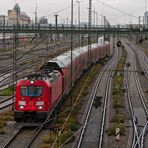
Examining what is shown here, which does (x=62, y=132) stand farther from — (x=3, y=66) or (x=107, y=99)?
(x=3, y=66)

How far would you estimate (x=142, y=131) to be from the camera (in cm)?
2767

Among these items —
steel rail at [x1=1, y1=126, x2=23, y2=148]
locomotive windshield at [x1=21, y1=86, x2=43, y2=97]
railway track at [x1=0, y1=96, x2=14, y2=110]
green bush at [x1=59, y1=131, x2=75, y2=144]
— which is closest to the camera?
steel rail at [x1=1, y1=126, x2=23, y2=148]

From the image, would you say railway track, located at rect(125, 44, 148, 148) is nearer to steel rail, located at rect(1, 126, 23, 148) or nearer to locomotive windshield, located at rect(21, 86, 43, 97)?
locomotive windshield, located at rect(21, 86, 43, 97)

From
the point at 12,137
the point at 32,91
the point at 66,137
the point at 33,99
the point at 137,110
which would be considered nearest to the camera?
the point at 66,137

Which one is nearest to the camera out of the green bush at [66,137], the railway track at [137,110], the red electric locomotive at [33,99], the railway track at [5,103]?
the green bush at [66,137]

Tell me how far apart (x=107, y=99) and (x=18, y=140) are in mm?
17388

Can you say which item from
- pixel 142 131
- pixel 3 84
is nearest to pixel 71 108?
pixel 142 131

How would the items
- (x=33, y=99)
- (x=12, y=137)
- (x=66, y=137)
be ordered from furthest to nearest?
1. (x=33, y=99)
2. (x=12, y=137)
3. (x=66, y=137)

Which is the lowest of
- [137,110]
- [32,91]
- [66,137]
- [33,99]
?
[137,110]

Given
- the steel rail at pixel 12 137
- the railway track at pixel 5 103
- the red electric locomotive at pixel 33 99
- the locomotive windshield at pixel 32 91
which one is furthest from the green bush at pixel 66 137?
the railway track at pixel 5 103

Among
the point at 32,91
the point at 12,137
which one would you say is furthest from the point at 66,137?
the point at 32,91

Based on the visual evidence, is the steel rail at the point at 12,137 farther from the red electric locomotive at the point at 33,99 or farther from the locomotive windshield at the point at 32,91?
the locomotive windshield at the point at 32,91

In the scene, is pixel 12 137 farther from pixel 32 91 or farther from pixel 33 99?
pixel 32 91

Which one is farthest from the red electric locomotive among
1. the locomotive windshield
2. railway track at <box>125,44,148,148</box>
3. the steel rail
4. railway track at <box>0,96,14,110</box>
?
railway track at <box>0,96,14,110</box>
